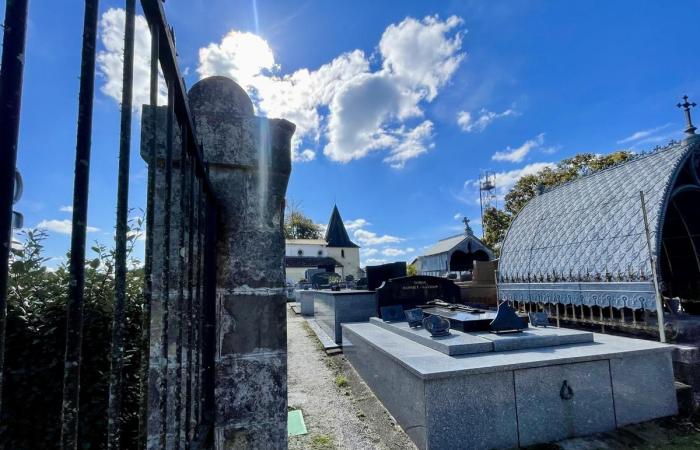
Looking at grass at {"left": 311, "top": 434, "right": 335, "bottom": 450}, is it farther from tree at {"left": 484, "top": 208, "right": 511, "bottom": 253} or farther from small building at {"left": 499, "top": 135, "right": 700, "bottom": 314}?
tree at {"left": 484, "top": 208, "right": 511, "bottom": 253}

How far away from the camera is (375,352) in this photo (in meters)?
5.67

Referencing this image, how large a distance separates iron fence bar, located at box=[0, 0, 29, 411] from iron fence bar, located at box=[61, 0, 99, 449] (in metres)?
0.11

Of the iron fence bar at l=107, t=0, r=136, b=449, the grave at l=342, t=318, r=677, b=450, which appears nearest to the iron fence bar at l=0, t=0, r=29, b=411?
the iron fence bar at l=107, t=0, r=136, b=449

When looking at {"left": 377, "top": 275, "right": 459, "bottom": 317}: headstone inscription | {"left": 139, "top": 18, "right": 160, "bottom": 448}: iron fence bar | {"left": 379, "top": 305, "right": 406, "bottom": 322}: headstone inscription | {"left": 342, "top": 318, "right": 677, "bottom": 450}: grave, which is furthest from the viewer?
{"left": 377, "top": 275, "right": 459, "bottom": 317}: headstone inscription

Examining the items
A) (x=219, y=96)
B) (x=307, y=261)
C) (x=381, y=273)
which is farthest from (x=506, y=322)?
(x=307, y=261)

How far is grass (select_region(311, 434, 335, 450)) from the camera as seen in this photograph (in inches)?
162

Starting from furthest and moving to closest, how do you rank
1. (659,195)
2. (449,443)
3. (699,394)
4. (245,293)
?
(659,195)
(699,394)
(449,443)
(245,293)

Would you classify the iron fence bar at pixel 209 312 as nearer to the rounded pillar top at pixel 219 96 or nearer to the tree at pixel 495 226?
the rounded pillar top at pixel 219 96

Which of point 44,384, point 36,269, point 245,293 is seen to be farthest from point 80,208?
point 36,269

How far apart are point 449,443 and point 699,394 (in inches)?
154

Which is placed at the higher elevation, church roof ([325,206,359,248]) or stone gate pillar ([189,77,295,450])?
church roof ([325,206,359,248])

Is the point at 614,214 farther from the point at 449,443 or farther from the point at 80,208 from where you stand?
the point at 80,208

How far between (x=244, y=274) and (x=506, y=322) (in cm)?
490

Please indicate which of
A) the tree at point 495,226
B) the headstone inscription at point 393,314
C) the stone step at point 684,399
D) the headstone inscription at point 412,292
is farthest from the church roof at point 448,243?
the stone step at point 684,399
